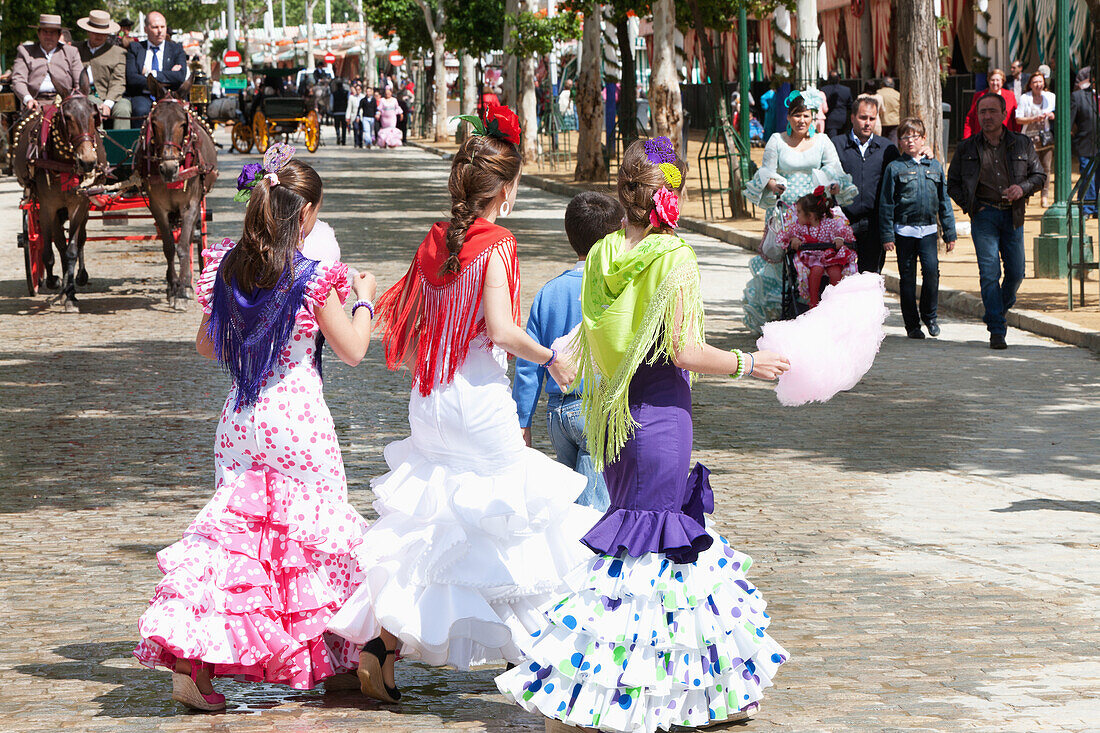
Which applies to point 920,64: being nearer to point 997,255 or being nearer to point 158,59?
point 997,255

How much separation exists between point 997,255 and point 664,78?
13.2 m

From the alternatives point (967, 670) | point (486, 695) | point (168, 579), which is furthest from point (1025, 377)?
point (168, 579)

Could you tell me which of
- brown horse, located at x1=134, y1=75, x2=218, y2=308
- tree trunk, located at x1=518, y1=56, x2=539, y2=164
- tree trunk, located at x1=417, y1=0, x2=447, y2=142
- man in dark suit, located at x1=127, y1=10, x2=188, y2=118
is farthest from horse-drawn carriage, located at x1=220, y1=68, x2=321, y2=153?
brown horse, located at x1=134, y1=75, x2=218, y2=308

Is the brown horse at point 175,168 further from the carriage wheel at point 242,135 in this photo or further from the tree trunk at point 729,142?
the carriage wheel at point 242,135

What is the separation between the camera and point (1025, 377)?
1158 centimetres

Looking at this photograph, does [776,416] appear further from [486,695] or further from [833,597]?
[486,695]

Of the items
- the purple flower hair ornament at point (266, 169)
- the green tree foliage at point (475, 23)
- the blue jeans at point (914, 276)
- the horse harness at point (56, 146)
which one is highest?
the green tree foliage at point (475, 23)

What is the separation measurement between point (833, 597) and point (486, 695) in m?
1.76

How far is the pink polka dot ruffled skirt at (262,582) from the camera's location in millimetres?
4953

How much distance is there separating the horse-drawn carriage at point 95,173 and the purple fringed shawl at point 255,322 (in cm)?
1063

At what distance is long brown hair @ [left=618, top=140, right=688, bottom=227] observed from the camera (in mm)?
4766

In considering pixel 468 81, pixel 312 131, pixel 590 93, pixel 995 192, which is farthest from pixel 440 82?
pixel 995 192

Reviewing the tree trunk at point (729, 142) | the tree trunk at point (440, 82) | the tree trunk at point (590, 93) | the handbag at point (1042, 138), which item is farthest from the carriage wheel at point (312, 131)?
the handbag at point (1042, 138)

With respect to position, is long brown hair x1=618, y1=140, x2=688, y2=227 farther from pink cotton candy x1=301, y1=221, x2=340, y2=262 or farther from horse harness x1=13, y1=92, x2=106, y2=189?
horse harness x1=13, y1=92, x2=106, y2=189
